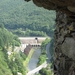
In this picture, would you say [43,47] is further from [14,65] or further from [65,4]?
[65,4]

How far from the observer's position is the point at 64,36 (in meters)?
3.50

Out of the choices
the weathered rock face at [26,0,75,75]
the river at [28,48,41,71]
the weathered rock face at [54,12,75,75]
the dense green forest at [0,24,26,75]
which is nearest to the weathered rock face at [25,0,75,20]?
the weathered rock face at [26,0,75,75]

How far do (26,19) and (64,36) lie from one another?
67865 mm

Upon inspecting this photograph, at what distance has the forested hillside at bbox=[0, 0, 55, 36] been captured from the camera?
58.3 m

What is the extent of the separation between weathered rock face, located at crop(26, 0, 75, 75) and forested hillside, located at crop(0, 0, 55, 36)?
51.2 meters

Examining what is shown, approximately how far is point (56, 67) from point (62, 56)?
0.20 m

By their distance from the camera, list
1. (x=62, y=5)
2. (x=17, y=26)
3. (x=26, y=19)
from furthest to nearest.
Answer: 1. (x=26, y=19)
2. (x=17, y=26)
3. (x=62, y=5)

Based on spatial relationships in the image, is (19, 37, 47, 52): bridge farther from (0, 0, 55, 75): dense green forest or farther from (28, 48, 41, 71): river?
(28, 48, 41, 71): river

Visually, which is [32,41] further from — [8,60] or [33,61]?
[8,60]

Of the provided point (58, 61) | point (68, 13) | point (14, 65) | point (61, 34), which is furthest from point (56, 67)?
point (14, 65)

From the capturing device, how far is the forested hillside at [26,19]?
191 feet

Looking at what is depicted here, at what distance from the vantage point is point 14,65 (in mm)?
33531

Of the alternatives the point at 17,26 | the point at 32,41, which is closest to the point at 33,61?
the point at 32,41

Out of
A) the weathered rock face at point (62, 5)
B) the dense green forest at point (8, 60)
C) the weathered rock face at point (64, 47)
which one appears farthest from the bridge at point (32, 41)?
the weathered rock face at point (62, 5)
